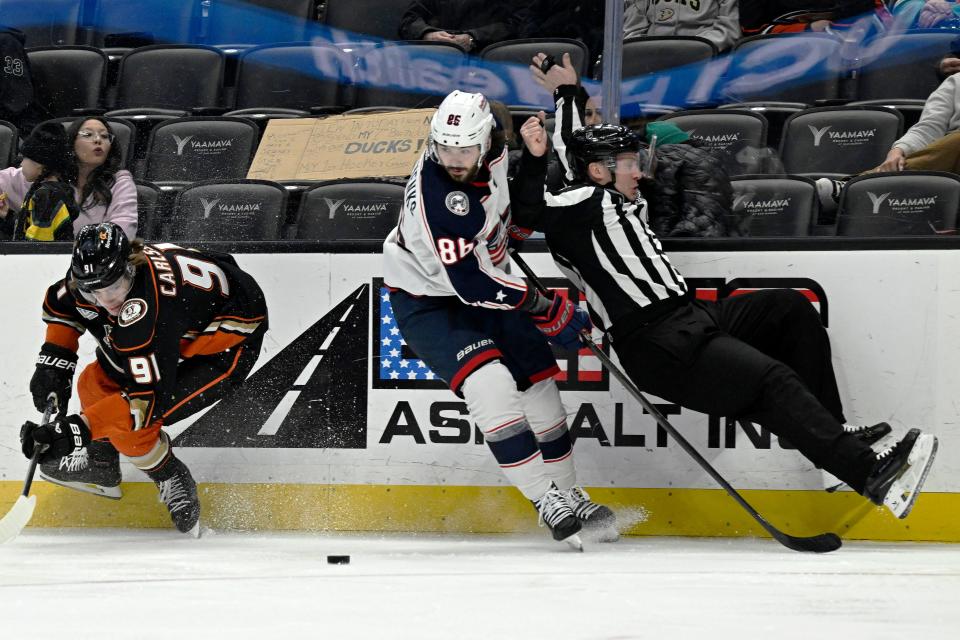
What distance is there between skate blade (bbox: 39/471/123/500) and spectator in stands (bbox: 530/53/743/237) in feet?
5.13

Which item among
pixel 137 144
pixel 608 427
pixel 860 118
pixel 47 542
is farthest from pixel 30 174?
pixel 860 118

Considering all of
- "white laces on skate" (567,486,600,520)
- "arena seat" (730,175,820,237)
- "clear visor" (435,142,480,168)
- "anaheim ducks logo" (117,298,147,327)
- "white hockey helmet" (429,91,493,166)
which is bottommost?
"white laces on skate" (567,486,600,520)

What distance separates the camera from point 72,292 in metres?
3.36

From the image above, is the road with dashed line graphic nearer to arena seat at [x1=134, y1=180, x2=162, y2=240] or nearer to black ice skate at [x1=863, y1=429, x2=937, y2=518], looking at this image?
arena seat at [x1=134, y1=180, x2=162, y2=240]

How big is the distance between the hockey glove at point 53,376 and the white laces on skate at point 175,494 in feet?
1.17

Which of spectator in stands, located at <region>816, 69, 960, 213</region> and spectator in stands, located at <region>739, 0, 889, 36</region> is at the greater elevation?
spectator in stands, located at <region>739, 0, 889, 36</region>

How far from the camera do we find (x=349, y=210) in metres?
3.58

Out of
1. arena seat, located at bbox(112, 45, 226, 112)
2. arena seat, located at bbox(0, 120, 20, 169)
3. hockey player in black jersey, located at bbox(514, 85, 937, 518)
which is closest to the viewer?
hockey player in black jersey, located at bbox(514, 85, 937, 518)

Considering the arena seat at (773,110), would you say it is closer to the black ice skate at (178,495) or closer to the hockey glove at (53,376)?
the black ice skate at (178,495)

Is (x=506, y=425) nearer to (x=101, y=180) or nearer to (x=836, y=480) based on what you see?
(x=836, y=480)

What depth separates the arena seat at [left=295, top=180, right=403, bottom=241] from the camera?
354 cm

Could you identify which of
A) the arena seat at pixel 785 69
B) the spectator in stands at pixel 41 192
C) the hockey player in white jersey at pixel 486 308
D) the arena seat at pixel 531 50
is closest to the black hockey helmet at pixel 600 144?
the hockey player in white jersey at pixel 486 308

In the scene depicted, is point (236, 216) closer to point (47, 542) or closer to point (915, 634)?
point (47, 542)

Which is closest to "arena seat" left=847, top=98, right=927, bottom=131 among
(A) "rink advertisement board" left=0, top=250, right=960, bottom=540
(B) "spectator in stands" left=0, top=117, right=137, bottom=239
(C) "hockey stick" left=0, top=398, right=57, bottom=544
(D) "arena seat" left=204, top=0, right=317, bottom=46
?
(A) "rink advertisement board" left=0, top=250, right=960, bottom=540
